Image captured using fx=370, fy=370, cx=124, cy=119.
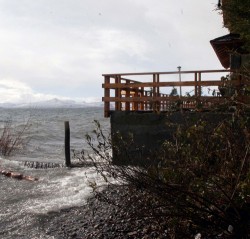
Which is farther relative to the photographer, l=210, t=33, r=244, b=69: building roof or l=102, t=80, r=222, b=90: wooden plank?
l=210, t=33, r=244, b=69: building roof

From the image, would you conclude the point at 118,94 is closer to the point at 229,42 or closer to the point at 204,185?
the point at 229,42

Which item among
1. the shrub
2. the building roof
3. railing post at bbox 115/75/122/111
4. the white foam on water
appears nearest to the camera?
the shrub

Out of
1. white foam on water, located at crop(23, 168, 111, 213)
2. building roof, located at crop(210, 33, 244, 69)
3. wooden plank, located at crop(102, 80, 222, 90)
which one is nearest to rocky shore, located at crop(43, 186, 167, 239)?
white foam on water, located at crop(23, 168, 111, 213)

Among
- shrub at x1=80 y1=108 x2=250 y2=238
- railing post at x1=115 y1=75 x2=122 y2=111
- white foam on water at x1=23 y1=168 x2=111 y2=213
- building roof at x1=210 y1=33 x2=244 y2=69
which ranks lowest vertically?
white foam on water at x1=23 y1=168 x2=111 y2=213

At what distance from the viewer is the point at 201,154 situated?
529 cm

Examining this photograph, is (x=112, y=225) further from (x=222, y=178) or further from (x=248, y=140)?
(x=248, y=140)

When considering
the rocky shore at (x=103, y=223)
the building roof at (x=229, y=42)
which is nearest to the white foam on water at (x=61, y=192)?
the rocky shore at (x=103, y=223)

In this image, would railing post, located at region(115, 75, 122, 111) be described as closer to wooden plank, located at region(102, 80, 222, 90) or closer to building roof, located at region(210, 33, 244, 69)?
wooden plank, located at region(102, 80, 222, 90)

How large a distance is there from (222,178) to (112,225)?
3088 mm

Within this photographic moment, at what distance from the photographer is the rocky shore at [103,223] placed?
251 inches

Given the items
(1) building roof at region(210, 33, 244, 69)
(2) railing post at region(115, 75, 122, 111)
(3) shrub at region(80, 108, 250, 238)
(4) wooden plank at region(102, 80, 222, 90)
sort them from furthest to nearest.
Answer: (1) building roof at region(210, 33, 244, 69)
(2) railing post at region(115, 75, 122, 111)
(4) wooden plank at region(102, 80, 222, 90)
(3) shrub at region(80, 108, 250, 238)

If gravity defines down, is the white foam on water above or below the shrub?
below

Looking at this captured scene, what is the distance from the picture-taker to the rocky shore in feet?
20.9

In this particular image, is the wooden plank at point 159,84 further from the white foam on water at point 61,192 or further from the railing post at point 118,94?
the white foam on water at point 61,192
